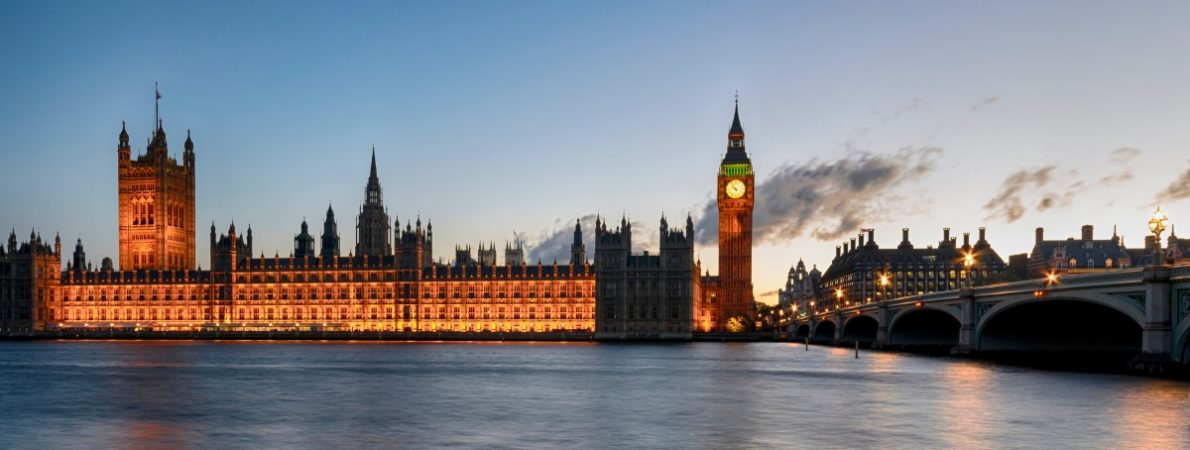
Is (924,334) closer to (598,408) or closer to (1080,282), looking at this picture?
(1080,282)

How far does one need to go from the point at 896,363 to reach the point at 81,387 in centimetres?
6030

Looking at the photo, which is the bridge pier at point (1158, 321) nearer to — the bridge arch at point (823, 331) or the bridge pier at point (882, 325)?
the bridge pier at point (882, 325)

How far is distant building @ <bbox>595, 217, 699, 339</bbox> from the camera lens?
189375 mm

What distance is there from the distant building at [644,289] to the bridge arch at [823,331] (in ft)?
73.7

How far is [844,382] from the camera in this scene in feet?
218

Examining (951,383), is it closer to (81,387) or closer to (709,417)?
(709,417)

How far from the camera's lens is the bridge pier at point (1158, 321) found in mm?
55938

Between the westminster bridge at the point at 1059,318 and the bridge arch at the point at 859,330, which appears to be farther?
the bridge arch at the point at 859,330

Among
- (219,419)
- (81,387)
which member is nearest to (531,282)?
(81,387)

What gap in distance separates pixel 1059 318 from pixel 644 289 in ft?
374

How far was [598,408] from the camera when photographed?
170 feet

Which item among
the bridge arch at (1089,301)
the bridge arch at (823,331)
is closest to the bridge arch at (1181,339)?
the bridge arch at (1089,301)

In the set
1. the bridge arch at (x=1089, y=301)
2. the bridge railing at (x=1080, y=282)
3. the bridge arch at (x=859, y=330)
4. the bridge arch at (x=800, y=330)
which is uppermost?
the bridge railing at (x=1080, y=282)

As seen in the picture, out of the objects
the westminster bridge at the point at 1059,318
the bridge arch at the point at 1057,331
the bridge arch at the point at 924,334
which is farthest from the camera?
the bridge arch at the point at 924,334
